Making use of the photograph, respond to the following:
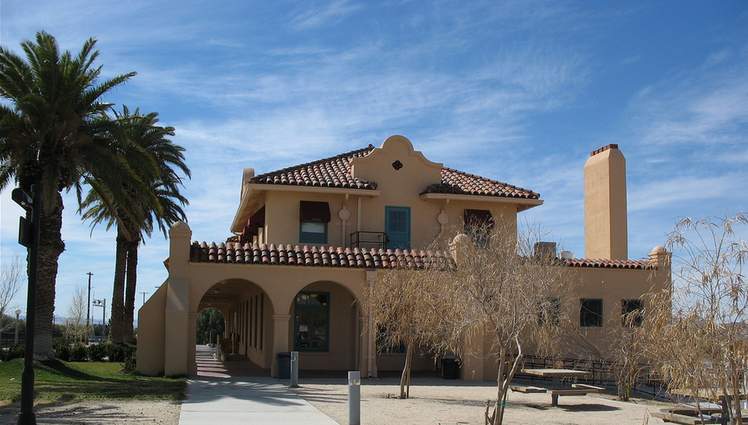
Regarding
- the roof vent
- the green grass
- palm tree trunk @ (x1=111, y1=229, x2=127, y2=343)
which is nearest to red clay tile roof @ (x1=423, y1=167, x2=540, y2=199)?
the roof vent

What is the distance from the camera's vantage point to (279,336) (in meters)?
26.9

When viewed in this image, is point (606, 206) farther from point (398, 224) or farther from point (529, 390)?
point (529, 390)

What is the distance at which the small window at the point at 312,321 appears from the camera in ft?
99.6

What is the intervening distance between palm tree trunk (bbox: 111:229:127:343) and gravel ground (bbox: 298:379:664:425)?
53.4 feet

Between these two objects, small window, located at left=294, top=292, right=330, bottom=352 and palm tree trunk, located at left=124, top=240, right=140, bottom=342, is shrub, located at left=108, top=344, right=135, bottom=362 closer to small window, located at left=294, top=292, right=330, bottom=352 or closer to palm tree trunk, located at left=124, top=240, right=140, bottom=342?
palm tree trunk, located at left=124, top=240, right=140, bottom=342

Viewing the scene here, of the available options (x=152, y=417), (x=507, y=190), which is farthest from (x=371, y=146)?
(x=152, y=417)

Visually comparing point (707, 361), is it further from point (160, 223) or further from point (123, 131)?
point (160, 223)

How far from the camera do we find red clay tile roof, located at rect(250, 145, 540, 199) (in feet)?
105

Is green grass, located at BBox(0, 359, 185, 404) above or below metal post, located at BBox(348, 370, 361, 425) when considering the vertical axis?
below

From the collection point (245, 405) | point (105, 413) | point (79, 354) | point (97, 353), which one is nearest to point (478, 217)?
point (245, 405)

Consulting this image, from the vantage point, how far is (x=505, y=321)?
14.1 metres

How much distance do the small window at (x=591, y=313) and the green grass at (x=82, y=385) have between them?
14.3m

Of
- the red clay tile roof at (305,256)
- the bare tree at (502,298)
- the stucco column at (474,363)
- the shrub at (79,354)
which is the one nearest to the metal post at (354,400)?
the bare tree at (502,298)

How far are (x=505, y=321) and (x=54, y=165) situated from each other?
1660 centimetres
